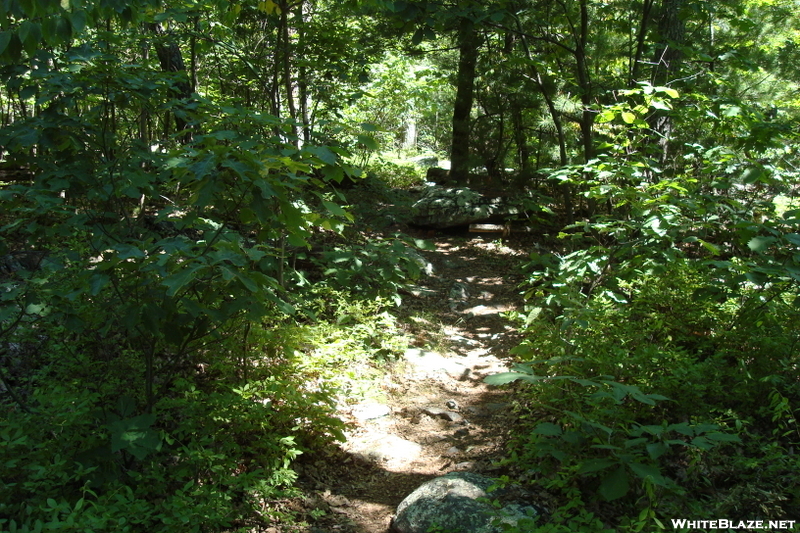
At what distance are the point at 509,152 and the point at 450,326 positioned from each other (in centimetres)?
505

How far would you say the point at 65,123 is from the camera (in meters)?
3.16

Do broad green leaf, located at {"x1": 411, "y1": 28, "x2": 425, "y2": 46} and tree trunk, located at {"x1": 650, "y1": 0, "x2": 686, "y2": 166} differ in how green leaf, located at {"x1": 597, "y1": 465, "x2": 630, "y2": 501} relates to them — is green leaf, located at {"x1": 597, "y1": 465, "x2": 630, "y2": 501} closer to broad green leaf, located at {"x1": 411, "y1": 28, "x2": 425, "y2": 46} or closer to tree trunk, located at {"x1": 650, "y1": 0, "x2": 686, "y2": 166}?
broad green leaf, located at {"x1": 411, "y1": 28, "x2": 425, "y2": 46}

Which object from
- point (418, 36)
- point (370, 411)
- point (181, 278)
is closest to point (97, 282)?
point (181, 278)

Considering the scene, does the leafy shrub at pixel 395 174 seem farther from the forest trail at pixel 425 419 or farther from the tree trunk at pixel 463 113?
the forest trail at pixel 425 419

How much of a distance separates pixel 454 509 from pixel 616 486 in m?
1.02

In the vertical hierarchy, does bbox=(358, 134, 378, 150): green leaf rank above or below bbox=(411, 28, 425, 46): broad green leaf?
below

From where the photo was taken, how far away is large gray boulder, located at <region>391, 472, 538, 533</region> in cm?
273

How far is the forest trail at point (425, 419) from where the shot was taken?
3.42 metres

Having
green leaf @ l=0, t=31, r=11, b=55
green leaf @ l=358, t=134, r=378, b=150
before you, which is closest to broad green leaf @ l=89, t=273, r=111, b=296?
green leaf @ l=0, t=31, r=11, b=55

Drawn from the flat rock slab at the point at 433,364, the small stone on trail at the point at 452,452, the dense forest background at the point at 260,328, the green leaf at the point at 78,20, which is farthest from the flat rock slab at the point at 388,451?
the green leaf at the point at 78,20

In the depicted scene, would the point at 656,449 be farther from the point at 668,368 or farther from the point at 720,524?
the point at 668,368

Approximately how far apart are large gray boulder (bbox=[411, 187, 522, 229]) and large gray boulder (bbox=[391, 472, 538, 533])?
678cm

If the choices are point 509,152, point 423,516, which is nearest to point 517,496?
point 423,516

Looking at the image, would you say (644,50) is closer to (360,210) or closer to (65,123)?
(360,210)
